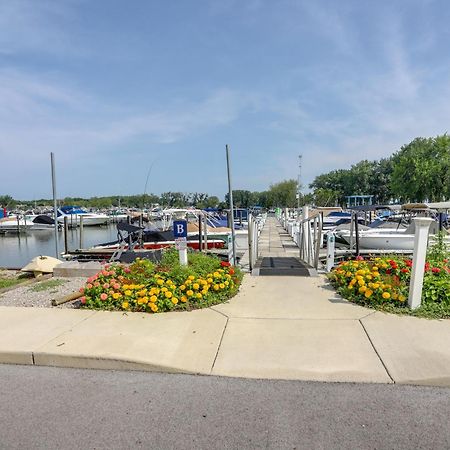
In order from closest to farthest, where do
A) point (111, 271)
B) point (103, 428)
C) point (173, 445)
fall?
point (173, 445), point (103, 428), point (111, 271)

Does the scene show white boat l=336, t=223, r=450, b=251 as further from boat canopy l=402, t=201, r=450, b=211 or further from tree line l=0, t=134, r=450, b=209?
tree line l=0, t=134, r=450, b=209

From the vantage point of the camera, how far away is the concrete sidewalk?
3873mm

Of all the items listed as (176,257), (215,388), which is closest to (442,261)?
(176,257)

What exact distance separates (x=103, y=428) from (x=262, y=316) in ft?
9.54

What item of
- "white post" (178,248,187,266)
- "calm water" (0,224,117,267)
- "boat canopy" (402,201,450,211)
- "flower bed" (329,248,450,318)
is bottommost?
"calm water" (0,224,117,267)

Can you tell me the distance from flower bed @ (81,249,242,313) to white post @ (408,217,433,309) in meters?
2.80

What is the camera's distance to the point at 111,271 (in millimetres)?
6820

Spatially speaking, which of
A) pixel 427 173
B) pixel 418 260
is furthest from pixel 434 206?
pixel 427 173

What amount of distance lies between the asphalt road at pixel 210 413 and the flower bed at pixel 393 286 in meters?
2.20

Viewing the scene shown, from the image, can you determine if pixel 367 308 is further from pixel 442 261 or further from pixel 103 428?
pixel 103 428

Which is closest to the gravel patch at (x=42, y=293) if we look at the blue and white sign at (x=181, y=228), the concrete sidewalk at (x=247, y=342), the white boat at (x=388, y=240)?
the concrete sidewalk at (x=247, y=342)

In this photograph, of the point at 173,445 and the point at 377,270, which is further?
the point at 377,270

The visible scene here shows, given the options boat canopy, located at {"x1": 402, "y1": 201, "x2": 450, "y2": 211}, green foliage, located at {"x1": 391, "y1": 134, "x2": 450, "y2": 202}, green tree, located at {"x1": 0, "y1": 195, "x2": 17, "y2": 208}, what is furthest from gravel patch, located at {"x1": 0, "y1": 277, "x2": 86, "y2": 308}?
green tree, located at {"x1": 0, "y1": 195, "x2": 17, "y2": 208}

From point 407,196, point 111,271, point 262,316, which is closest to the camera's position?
point 262,316
